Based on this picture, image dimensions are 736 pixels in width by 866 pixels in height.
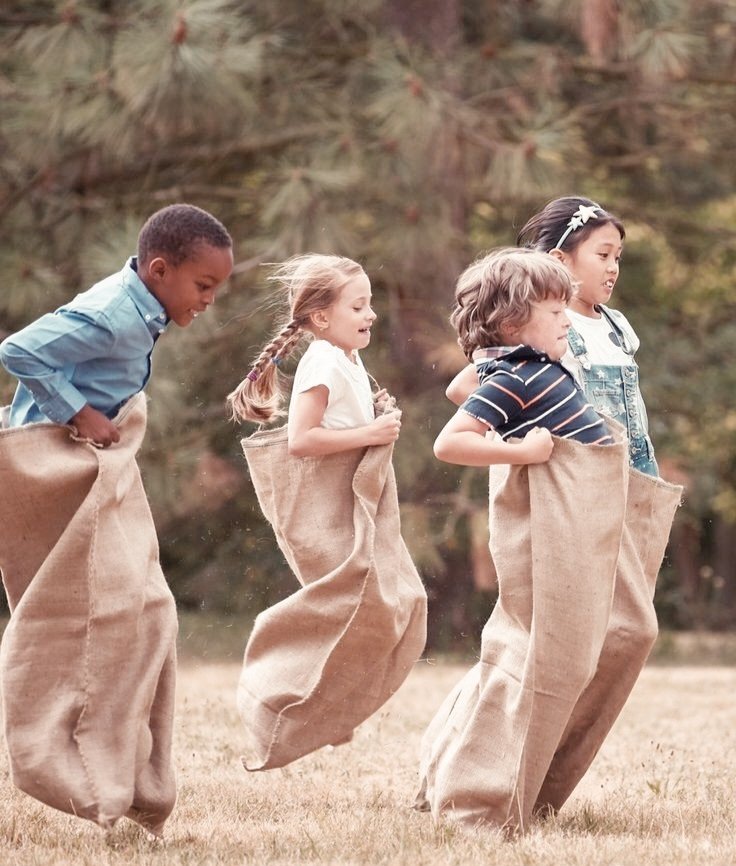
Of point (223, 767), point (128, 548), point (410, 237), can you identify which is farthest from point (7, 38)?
point (128, 548)

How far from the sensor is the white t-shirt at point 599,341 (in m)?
4.36

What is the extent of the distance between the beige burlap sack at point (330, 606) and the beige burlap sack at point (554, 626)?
1.06 feet

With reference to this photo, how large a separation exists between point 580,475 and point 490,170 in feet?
22.4

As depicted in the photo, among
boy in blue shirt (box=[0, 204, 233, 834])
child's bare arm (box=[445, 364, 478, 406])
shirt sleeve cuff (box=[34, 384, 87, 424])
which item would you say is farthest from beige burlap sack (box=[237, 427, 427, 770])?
shirt sleeve cuff (box=[34, 384, 87, 424])

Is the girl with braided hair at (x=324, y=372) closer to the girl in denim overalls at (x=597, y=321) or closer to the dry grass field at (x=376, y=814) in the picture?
the girl in denim overalls at (x=597, y=321)

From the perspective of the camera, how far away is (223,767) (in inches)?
212

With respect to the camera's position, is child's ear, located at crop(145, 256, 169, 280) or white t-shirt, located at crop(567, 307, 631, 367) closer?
child's ear, located at crop(145, 256, 169, 280)

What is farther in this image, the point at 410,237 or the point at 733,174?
the point at 733,174

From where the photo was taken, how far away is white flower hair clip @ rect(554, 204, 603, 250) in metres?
4.46

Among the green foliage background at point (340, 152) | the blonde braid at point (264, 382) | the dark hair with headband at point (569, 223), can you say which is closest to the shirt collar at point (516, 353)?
the dark hair with headband at point (569, 223)

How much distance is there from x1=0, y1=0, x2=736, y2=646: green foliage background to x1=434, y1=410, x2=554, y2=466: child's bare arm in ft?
19.6

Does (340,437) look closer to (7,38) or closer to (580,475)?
(580,475)

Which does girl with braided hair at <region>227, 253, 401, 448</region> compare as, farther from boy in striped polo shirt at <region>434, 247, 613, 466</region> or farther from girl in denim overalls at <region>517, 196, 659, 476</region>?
girl in denim overalls at <region>517, 196, 659, 476</region>

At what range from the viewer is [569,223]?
4477 mm
